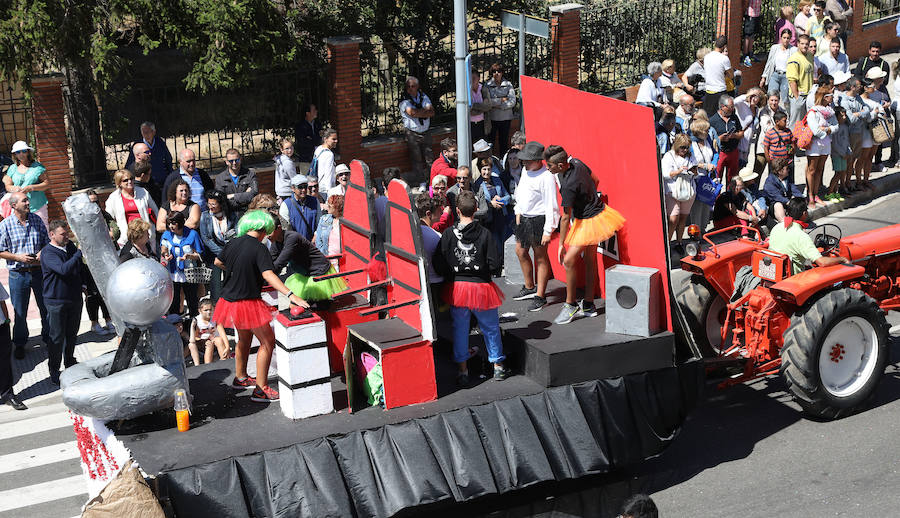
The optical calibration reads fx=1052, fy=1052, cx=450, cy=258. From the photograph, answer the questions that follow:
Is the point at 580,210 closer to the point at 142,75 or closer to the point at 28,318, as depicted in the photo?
the point at 28,318

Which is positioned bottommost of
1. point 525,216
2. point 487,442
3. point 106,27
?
point 487,442

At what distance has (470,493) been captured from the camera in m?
7.51

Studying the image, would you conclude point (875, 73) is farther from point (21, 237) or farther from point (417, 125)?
point (21, 237)

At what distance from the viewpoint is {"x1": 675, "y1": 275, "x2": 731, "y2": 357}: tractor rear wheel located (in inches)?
380

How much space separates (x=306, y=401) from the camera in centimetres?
779

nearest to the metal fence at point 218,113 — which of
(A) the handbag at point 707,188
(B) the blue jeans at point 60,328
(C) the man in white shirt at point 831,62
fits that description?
(B) the blue jeans at point 60,328

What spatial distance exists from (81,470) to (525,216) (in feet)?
14.9

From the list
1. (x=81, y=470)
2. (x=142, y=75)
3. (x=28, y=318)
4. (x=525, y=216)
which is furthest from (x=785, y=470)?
(x=142, y=75)

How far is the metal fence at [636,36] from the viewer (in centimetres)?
1947

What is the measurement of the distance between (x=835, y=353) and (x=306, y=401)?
180 inches

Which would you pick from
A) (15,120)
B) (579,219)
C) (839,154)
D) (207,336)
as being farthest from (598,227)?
(15,120)

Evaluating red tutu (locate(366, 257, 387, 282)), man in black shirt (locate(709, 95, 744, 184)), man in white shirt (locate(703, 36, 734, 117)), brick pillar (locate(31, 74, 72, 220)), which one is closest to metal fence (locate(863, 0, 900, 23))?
man in white shirt (locate(703, 36, 734, 117))

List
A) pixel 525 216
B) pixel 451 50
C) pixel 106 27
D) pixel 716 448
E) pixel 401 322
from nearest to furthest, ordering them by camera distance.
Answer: pixel 401 322 → pixel 716 448 → pixel 525 216 → pixel 106 27 → pixel 451 50

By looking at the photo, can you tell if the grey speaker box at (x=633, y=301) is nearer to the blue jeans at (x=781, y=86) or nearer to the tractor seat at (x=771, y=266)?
the tractor seat at (x=771, y=266)
